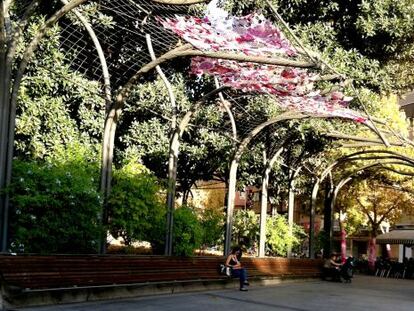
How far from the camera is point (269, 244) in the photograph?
72.1ft

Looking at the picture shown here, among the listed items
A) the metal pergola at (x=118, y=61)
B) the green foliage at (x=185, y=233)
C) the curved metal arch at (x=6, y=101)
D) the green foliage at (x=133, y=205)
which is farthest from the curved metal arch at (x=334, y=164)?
the curved metal arch at (x=6, y=101)

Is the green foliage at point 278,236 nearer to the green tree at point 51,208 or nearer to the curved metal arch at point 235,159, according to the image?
the curved metal arch at point 235,159

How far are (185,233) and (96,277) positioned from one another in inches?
141

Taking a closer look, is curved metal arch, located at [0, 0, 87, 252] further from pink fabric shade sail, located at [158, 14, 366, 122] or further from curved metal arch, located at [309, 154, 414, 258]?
curved metal arch, located at [309, 154, 414, 258]

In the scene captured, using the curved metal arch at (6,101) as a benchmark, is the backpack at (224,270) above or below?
below

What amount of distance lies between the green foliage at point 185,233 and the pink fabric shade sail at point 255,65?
3293 millimetres

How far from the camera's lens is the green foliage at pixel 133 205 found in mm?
12141

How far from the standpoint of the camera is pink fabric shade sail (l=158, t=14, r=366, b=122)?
11375mm

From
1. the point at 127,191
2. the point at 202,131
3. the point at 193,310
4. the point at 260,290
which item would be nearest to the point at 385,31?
the point at 202,131

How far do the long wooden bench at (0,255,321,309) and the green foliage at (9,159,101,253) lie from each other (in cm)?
48

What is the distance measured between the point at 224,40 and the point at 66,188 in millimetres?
3981

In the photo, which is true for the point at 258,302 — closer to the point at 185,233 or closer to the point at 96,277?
the point at 185,233

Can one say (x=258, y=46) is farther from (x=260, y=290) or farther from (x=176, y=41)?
(x=260, y=290)

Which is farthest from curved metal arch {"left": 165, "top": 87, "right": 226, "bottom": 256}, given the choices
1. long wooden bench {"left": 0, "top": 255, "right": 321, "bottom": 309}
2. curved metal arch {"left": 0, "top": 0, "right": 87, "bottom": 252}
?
curved metal arch {"left": 0, "top": 0, "right": 87, "bottom": 252}
